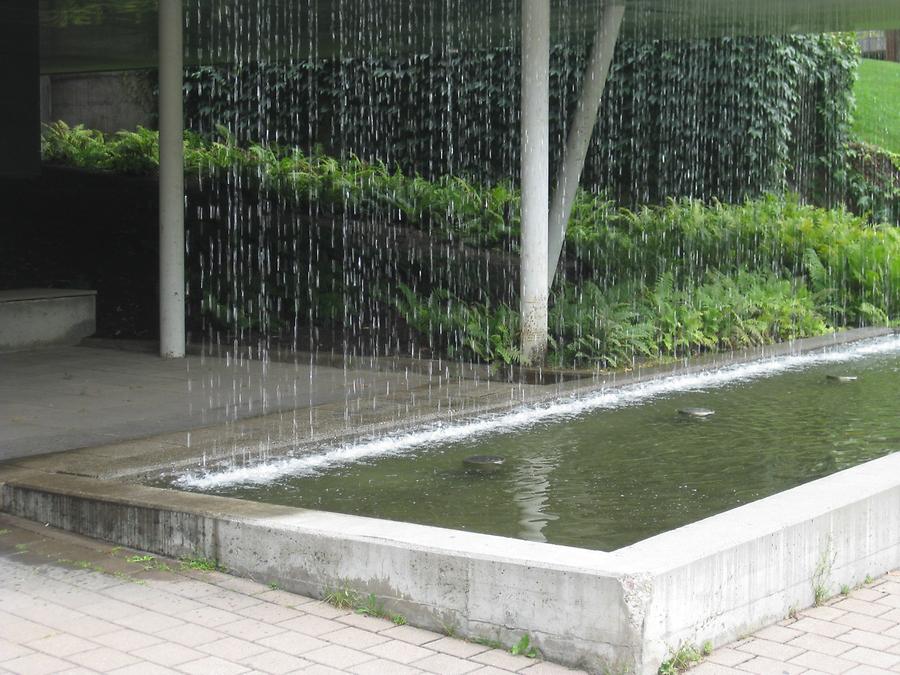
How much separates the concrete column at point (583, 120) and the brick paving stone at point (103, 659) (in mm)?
8609

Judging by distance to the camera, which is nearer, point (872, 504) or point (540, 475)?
point (872, 504)

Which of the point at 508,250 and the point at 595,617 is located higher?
the point at 508,250

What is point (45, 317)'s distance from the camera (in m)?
12.5

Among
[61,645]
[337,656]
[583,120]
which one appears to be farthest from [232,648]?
[583,120]

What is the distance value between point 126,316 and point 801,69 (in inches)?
523

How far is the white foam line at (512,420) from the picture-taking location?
22.6 feet

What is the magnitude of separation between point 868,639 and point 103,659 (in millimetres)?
2877

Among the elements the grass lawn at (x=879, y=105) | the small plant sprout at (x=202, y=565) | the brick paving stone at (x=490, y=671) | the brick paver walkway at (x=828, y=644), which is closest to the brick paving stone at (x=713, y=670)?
the brick paver walkway at (x=828, y=644)

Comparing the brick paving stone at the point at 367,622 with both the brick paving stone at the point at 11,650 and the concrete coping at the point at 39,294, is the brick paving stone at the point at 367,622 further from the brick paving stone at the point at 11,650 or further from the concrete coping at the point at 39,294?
the concrete coping at the point at 39,294

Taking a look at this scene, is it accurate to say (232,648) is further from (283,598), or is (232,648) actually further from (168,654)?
(283,598)

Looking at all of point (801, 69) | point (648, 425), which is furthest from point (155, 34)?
point (801, 69)

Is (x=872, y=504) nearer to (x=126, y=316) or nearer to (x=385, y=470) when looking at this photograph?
(x=385, y=470)

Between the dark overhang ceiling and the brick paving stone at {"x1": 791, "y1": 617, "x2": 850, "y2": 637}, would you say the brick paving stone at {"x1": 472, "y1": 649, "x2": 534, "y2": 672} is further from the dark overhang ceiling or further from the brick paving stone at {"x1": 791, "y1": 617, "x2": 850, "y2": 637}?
the dark overhang ceiling

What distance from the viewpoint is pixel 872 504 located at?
17.1ft
